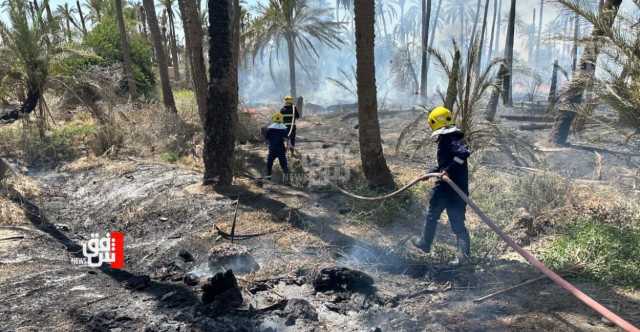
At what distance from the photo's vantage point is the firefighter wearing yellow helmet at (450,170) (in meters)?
4.74

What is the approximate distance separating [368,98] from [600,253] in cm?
395

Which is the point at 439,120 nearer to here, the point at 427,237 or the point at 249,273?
the point at 427,237

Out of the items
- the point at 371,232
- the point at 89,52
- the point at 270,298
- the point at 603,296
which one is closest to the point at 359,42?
the point at 371,232

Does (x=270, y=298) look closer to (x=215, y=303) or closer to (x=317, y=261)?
(x=215, y=303)

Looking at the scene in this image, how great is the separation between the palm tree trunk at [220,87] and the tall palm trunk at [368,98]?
214cm

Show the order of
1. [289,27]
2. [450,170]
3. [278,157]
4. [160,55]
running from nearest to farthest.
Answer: [450,170] → [278,157] → [160,55] → [289,27]

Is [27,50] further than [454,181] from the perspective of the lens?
Yes

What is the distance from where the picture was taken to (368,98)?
718 centimetres

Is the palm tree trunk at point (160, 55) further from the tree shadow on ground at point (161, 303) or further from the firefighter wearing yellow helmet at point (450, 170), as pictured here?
the firefighter wearing yellow helmet at point (450, 170)

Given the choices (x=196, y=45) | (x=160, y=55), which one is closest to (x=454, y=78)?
(x=196, y=45)

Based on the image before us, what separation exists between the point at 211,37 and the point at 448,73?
4.37 meters

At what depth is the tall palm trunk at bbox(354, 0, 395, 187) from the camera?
272 inches

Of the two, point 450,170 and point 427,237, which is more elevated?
point 450,170

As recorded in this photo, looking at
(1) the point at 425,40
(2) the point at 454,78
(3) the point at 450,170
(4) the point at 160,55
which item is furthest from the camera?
(1) the point at 425,40
